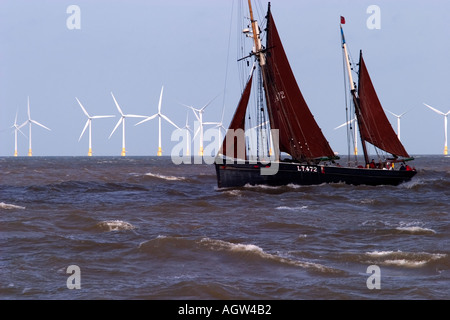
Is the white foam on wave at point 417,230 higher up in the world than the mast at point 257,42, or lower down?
lower down

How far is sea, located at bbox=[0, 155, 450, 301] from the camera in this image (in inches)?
698

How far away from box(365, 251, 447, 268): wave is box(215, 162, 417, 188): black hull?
35.0 metres

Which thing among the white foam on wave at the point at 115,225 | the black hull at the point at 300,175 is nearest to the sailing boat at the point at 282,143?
the black hull at the point at 300,175

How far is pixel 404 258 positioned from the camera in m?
22.1

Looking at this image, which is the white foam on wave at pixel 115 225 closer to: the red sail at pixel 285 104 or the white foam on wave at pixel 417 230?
the white foam on wave at pixel 417 230

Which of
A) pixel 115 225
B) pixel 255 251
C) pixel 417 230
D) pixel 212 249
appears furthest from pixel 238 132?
pixel 255 251

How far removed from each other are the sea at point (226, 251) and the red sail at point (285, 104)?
17.1 m

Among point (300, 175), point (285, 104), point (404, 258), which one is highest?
point (285, 104)

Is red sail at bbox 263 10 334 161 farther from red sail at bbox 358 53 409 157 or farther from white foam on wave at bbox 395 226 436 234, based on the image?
white foam on wave at bbox 395 226 436 234

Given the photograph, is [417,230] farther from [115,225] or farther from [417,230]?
[115,225]

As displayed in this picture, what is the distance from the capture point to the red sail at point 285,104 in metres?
59.0

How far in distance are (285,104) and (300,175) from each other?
612 cm
